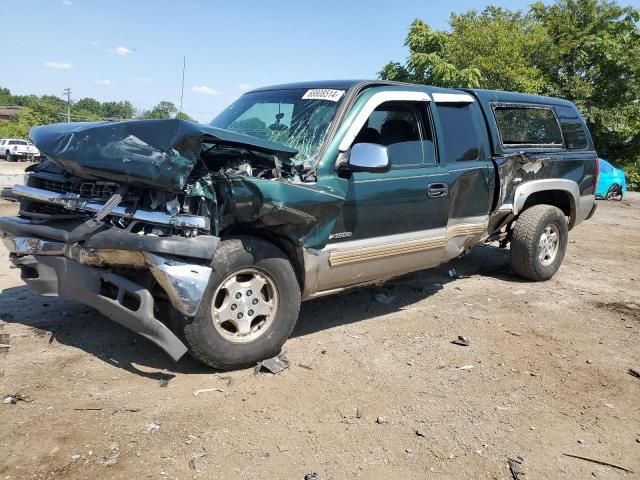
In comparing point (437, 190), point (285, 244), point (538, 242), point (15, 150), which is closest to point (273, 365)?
point (285, 244)

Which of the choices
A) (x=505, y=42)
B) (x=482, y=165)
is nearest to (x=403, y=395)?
(x=482, y=165)

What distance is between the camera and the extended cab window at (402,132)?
14.3 ft

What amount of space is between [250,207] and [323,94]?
139cm

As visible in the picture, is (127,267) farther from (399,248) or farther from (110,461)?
(399,248)

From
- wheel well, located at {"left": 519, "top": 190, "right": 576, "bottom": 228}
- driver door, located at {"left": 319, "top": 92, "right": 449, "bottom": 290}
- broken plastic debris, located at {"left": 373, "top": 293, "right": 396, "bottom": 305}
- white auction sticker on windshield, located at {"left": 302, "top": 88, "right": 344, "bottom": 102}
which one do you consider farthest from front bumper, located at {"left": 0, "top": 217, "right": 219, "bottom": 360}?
wheel well, located at {"left": 519, "top": 190, "right": 576, "bottom": 228}

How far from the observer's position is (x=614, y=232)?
425 inches

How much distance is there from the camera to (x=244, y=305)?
11.7 feet

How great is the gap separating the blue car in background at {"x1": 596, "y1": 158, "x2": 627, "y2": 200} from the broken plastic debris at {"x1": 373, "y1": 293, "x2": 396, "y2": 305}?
15038 mm

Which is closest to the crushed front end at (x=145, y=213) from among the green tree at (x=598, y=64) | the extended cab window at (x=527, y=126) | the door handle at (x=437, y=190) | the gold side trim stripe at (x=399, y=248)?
the gold side trim stripe at (x=399, y=248)

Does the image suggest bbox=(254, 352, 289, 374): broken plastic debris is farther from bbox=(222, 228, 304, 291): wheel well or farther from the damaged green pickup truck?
bbox=(222, 228, 304, 291): wheel well

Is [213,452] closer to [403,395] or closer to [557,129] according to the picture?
[403,395]

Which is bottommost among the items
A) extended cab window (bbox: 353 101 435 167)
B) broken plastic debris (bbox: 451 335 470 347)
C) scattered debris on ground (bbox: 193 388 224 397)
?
scattered debris on ground (bbox: 193 388 224 397)

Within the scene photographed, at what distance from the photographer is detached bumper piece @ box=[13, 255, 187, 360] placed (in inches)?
124

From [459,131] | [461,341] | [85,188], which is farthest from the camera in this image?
[459,131]
